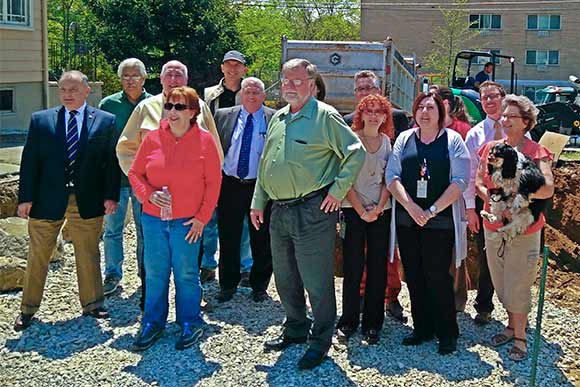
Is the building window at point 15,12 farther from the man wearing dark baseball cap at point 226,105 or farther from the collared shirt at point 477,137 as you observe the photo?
the collared shirt at point 477,137

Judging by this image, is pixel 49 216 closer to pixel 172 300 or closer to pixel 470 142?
pixel 172 300

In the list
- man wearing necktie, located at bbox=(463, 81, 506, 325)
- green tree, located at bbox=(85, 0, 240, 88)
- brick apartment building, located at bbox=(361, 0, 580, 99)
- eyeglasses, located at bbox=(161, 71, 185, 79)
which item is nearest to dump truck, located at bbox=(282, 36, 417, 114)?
man wearing necktie, located at bbox=(463, 81, 506, 325)

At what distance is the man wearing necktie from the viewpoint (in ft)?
16.6

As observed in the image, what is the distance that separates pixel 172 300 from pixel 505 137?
3.14 metres

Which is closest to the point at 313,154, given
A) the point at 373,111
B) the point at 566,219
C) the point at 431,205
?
the point at 373,111

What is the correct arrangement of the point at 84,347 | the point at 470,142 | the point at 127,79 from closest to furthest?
the point at 84,347 → the point at 470,142 → the point at 127,79

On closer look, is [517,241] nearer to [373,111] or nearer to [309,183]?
[373,111]

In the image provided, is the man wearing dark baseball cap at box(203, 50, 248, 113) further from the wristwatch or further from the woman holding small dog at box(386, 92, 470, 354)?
the wristwatch

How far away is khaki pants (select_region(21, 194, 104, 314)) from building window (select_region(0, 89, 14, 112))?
31.9 feet

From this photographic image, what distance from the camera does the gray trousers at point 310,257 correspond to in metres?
4.46

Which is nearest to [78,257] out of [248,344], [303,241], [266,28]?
[248,344]

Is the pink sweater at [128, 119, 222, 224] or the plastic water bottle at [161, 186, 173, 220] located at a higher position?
the pink sweater at [128, 119, 222, 224]

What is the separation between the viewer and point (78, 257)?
5.41m

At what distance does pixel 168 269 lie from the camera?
4.90 metres
